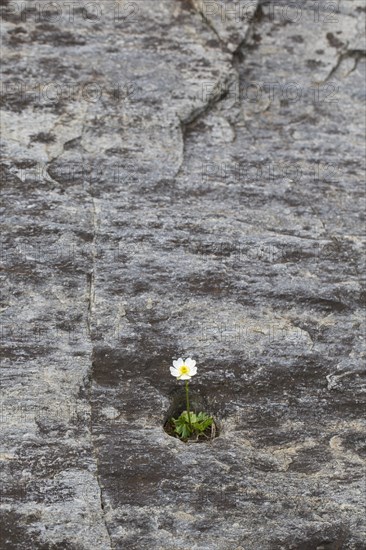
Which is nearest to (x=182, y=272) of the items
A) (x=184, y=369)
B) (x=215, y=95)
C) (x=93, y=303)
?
(x=93, y=303)

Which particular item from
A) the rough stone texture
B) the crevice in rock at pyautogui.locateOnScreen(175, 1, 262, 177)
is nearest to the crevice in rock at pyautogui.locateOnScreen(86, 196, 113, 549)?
the rough stone texture

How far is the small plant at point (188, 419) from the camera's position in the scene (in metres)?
3.67

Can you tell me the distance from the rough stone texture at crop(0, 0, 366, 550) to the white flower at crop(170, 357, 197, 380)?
104 millimetres

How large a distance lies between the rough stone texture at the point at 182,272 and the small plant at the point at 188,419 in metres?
0.07

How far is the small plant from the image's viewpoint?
3.67m

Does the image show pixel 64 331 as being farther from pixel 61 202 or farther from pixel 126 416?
pixel 61 202

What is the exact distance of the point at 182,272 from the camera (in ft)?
13.7

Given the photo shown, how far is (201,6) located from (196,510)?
3.27 meters

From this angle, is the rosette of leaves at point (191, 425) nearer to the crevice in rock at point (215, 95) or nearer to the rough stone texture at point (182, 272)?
the rough stone texture at point (182, 272)

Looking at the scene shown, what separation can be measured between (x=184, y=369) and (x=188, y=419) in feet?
0.70

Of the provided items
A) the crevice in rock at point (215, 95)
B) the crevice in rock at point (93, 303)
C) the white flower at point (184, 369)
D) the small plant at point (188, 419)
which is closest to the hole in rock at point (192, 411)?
the small plant at point (188, 419)

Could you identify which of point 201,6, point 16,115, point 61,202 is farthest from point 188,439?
point 201,6

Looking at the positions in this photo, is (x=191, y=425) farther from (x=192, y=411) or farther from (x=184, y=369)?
(x=184, y=369)

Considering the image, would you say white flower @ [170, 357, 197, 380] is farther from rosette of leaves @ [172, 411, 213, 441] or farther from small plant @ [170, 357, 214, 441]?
rosette of leaves @ [172, 411, 213, 441]
